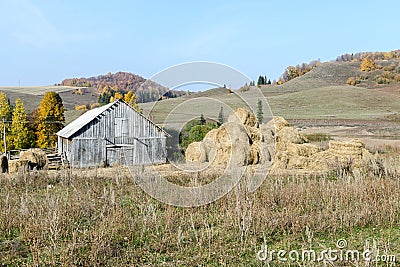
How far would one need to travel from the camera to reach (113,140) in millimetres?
23922

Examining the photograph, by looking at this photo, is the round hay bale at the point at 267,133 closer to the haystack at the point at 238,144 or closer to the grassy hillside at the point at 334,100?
the haystack at the point at 238,144

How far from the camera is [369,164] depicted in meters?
12.9

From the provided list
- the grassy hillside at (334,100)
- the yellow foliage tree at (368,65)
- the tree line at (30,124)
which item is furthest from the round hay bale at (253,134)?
the yellow foliage tree at (368,65)

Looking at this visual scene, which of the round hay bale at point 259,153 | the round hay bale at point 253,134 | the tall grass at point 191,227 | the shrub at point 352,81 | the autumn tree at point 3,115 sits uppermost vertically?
the shrub at point 352,81

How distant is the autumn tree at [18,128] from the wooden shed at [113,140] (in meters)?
6.52

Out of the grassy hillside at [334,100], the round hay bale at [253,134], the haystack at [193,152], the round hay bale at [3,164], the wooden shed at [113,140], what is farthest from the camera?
the grassy hillside at [334,100]

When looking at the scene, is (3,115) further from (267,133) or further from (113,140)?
(267,133)

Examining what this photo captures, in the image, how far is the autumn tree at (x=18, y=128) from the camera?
1147 inches

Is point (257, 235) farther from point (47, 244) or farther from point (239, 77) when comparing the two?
point (47, 244)

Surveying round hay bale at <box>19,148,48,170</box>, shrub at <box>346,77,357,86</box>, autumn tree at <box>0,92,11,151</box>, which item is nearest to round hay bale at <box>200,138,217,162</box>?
round hay bale at <box>19,148,48,170</box>

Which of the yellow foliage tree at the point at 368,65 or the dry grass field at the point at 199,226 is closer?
the dry grass field at the point at 199,226

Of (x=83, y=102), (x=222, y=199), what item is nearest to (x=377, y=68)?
(x=83, y=102)

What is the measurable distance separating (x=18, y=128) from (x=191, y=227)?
85.5 feet

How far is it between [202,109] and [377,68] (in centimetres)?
9478
